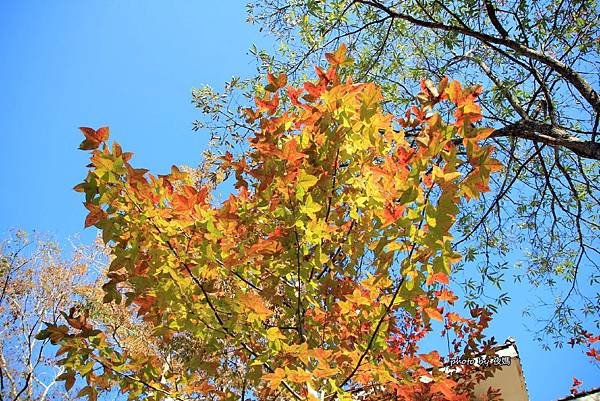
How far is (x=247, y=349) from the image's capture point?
2.22 metres

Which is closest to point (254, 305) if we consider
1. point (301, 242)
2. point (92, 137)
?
point (301, 242)

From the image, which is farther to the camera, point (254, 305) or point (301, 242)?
point (301, 242)

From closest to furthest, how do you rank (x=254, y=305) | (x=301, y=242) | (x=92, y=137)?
(x=92, y=137) → (x=254, y=305) → (x=301, y=242)

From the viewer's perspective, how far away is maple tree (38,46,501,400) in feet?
6.17

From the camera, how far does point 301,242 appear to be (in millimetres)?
2277

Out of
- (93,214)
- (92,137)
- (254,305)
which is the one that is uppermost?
(92,137)

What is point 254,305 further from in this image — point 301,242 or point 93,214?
point 93,214

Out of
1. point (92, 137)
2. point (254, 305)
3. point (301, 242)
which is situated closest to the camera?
point (92, 137)

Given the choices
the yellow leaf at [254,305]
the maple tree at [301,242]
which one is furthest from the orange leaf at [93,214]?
the yellow leaf at [254,305]

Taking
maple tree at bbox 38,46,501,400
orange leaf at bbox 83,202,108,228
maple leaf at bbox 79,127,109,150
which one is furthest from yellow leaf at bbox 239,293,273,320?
maple leaf at bbox 79,127,109,150

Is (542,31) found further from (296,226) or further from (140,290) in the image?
(140,290)

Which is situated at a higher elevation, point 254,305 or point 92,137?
point 92,137

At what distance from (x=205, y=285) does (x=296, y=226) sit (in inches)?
18.9

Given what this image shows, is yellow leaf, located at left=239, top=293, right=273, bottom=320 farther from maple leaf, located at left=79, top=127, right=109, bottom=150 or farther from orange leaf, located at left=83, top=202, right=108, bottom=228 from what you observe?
maple leaf, located at left=79, top=127, right=109, bottom=150
